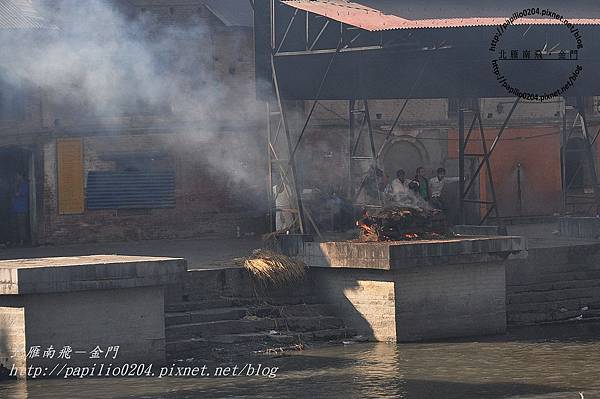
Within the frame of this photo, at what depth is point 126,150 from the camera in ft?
90.9

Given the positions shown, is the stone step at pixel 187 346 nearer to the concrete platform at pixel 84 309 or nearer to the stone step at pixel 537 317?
the concrete platform at pixel 84 309

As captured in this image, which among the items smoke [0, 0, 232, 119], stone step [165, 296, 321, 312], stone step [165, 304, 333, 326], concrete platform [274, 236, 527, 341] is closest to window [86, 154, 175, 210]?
smoke [0, 0, 232, 119]

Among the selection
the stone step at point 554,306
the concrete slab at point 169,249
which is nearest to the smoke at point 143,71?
the concrete slab at point 169,249

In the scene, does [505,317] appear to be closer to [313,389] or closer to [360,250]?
[360,250]

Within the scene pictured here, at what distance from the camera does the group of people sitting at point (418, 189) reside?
1002 inches

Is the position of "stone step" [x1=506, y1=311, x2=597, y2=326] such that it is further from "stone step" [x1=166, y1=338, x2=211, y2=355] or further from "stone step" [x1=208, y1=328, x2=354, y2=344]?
"stone step" [x1=166, y1=338, x2=211, y2=355]

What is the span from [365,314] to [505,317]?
7.79 feet

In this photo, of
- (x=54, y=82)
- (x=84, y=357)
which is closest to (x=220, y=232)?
(x=54, y=82)

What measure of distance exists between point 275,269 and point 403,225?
89.5 inches

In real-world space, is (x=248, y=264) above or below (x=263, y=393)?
above

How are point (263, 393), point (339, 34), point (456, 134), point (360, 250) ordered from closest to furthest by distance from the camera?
point (263, 393)
point (360, 250)
point (339, 34)
point (456, 134)

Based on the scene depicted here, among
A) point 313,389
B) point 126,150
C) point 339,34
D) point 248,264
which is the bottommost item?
point 313,389

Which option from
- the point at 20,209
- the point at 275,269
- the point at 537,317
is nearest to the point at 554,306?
the point at 537,317

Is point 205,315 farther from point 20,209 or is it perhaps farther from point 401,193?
point 20,209
